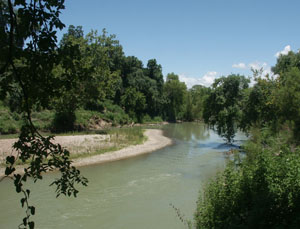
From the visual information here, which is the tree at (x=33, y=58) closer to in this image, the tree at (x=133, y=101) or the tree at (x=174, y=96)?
the tree at (x=133, y=101)

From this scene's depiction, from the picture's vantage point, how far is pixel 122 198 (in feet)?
45.6

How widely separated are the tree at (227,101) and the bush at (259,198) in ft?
55.9

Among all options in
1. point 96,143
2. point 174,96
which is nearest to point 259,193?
point 96,143

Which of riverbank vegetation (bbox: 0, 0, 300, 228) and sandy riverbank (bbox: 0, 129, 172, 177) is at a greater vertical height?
riverbank vegetation (bbox: 0, 0, 300, 228)

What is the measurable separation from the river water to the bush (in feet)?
9.09

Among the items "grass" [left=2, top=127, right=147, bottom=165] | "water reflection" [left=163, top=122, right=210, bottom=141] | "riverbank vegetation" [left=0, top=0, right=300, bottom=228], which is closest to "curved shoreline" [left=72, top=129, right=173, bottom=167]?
"grass" [left=2, top=127, right=147, bottom=165]

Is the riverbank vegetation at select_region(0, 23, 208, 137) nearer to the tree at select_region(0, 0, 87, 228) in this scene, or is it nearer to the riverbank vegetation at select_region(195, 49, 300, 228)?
the tree at select_region(0, 0, 87, 228)

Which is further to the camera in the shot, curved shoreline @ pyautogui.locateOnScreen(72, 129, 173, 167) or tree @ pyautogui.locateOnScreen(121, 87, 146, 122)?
tree @ pyautogui.locateOnScreen(121, 87, 146, 122)

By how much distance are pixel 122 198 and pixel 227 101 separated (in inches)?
636

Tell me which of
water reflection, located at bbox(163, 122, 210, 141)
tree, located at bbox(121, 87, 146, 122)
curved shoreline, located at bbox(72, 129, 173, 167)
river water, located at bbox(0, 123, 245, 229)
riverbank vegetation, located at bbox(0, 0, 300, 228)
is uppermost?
tree, located at bbox(121, 87, 146, 122)

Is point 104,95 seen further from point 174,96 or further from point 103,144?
point 174,96

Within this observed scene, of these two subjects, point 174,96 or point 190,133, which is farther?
point 174,96

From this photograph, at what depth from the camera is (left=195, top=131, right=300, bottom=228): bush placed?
6828 millimetres

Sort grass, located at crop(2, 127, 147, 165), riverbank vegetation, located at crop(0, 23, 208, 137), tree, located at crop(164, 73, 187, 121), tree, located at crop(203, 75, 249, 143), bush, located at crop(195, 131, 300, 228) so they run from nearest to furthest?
bush, located at crop(195, 131, 300, 228) → grass, located at crop(2, 127, 147, 165) → tree, located at crop(203, 75, 249, 143) → riverbank vegetation, located at crop(0, 23, 208, 137) → tree, located at crop(164, 73, 187, 121)
